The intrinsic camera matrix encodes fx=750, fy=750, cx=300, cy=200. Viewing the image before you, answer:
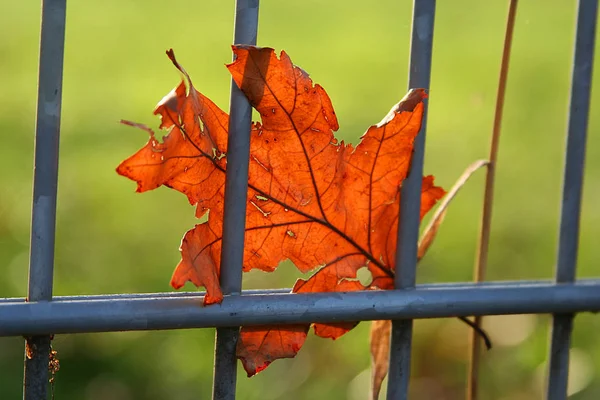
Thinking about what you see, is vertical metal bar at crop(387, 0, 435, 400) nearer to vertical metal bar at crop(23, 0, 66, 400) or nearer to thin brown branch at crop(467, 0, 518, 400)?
thin brown branch at crop(467, 0, 518, 400)

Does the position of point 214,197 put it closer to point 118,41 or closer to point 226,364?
point 226,364


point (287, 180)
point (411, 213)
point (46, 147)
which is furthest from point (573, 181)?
point (46, 147)

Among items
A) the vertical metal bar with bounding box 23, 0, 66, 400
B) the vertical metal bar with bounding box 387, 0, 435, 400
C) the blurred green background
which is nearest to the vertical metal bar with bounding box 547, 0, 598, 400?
the vertical metal bar with bounding box 387, 0, 435, 400

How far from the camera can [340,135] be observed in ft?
9.20

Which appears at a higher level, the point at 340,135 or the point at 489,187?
the point at 340,135

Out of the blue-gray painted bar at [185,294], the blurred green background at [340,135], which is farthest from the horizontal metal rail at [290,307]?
the blurred green background at [340,135]

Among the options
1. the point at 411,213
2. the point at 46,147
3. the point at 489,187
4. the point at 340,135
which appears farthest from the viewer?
the point at 340,135

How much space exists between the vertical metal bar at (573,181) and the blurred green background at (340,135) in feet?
3.32

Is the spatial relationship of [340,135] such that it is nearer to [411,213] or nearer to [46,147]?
[411,213]

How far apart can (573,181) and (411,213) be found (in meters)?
0.20

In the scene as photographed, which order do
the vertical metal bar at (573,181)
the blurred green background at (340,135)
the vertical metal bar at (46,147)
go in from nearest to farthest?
1. the vertical metal bar at (46,147)
2. the vertical metal bar at (573,181)
3. the blurred green background at (340,135)

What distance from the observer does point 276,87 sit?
72cm

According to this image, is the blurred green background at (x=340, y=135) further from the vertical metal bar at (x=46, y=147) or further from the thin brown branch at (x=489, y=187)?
the vertical metal bar at (x=46, y=147)

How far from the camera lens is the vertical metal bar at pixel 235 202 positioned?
28.7 inches
